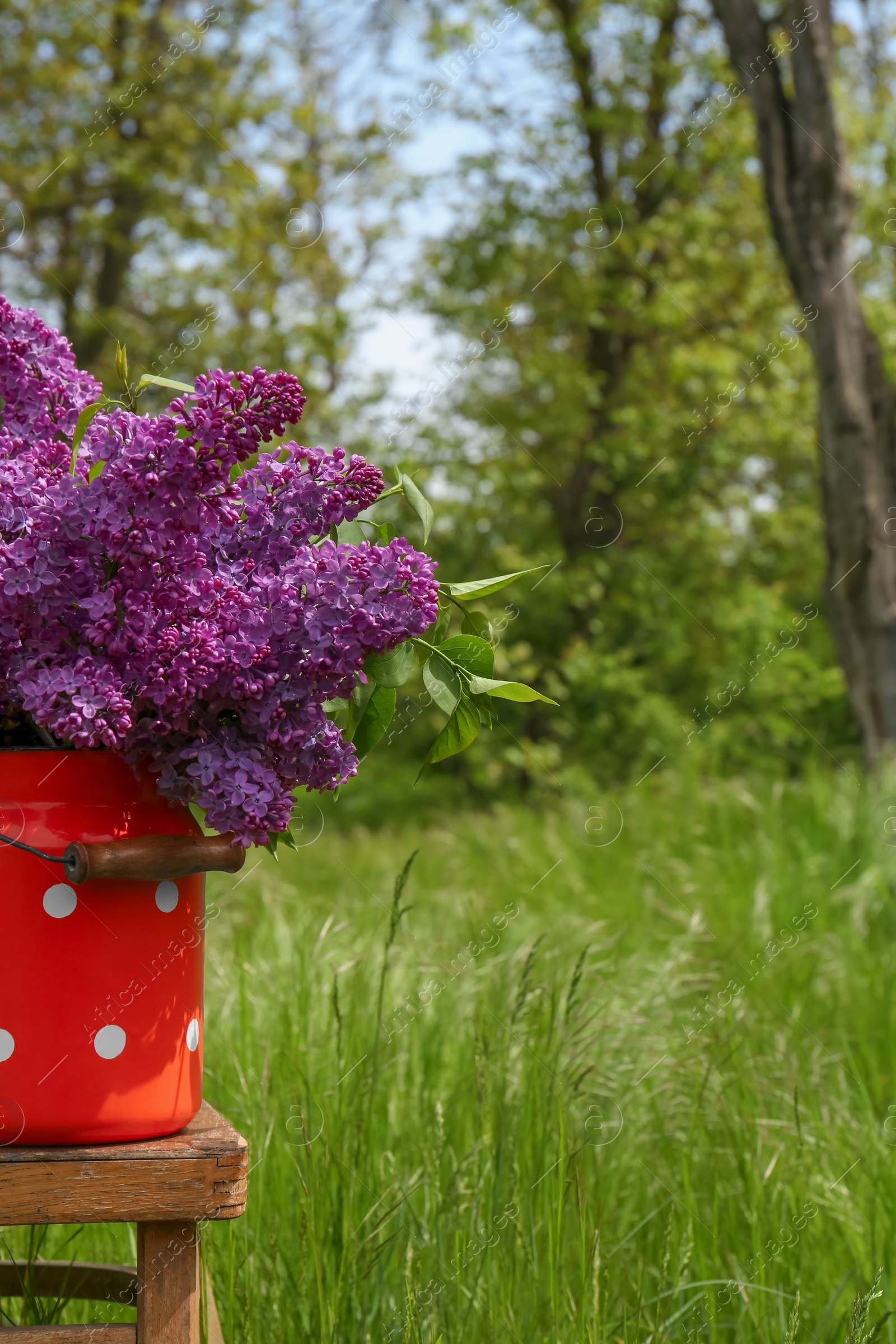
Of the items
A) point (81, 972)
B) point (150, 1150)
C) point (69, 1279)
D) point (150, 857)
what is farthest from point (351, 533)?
point (69, 1279)

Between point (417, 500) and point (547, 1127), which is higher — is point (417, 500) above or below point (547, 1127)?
above

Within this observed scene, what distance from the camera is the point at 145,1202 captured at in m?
1.00

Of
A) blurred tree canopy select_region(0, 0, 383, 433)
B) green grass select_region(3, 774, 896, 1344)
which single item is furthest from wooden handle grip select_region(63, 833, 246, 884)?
blurred tree canopy select_region(0, 0, 383, 433)

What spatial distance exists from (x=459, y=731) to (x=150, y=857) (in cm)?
34

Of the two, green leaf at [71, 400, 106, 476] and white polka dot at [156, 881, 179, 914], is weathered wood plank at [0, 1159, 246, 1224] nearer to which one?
white polka dot at [156, 881, 179, 914]

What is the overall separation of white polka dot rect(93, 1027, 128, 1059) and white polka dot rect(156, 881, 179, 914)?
0.11 meters

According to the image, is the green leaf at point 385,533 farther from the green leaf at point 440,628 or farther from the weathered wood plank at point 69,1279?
the weathered wood plank at point 69,1279

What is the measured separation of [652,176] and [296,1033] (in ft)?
28.3

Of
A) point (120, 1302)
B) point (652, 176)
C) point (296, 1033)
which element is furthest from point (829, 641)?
point (120, 1302)

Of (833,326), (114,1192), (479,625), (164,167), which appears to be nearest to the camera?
(114,1192)

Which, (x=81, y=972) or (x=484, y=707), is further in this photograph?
(x=484, y=707)

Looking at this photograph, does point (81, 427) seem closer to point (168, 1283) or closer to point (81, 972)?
point (81, 972)

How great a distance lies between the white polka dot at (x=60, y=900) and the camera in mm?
1033

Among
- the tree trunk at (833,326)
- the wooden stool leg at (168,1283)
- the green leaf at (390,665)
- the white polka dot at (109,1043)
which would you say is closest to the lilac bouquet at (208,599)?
the green leaf at (390,665)
